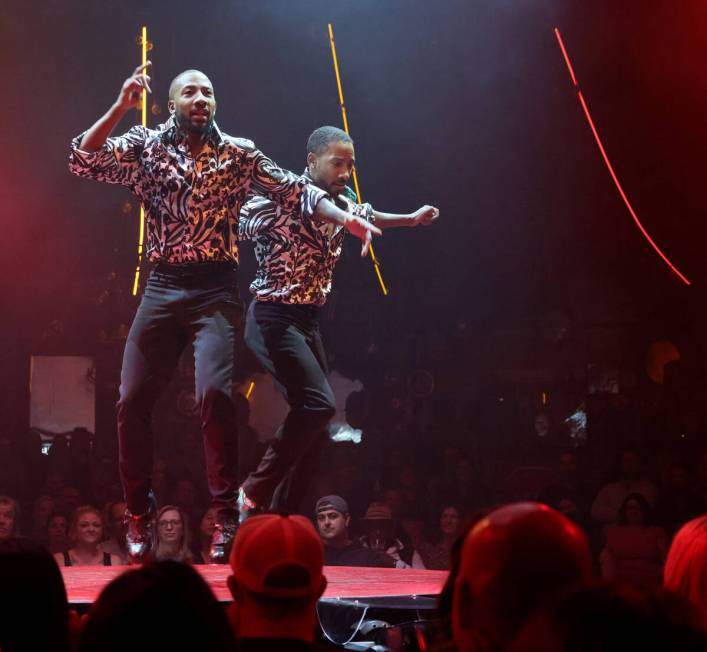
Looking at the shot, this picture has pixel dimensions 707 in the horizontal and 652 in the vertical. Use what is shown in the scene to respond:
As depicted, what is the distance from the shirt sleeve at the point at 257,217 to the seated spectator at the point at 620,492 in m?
3.33

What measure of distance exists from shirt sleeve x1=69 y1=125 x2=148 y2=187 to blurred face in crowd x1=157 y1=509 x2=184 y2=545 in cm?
251

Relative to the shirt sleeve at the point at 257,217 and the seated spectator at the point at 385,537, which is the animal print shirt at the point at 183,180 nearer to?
the shirt sleeve at the point at 257,217

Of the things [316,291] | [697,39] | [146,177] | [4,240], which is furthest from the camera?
[4,240]

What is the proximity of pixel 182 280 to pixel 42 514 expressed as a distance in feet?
9.76

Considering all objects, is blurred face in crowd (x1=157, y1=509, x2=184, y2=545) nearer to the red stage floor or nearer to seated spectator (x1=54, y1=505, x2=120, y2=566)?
seated spectator (x1=54, y1=505, x2=120, y2=566)

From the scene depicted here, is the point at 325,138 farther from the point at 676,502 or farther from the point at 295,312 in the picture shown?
the point at 676,502

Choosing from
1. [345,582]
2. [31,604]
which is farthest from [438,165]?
[31,604]

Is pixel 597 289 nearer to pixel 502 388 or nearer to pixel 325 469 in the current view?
pixel 502 388

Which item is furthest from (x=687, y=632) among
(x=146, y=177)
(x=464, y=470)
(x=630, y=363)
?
(x=630, y=363)

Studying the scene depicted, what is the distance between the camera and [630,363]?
8812mm

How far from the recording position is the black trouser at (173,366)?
4.01 m

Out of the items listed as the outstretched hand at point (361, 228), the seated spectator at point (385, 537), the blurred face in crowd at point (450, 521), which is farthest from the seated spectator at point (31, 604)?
the blurred face in crowd at point (450, 521)

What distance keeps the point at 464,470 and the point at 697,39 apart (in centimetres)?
331

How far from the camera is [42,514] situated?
21.0ft
